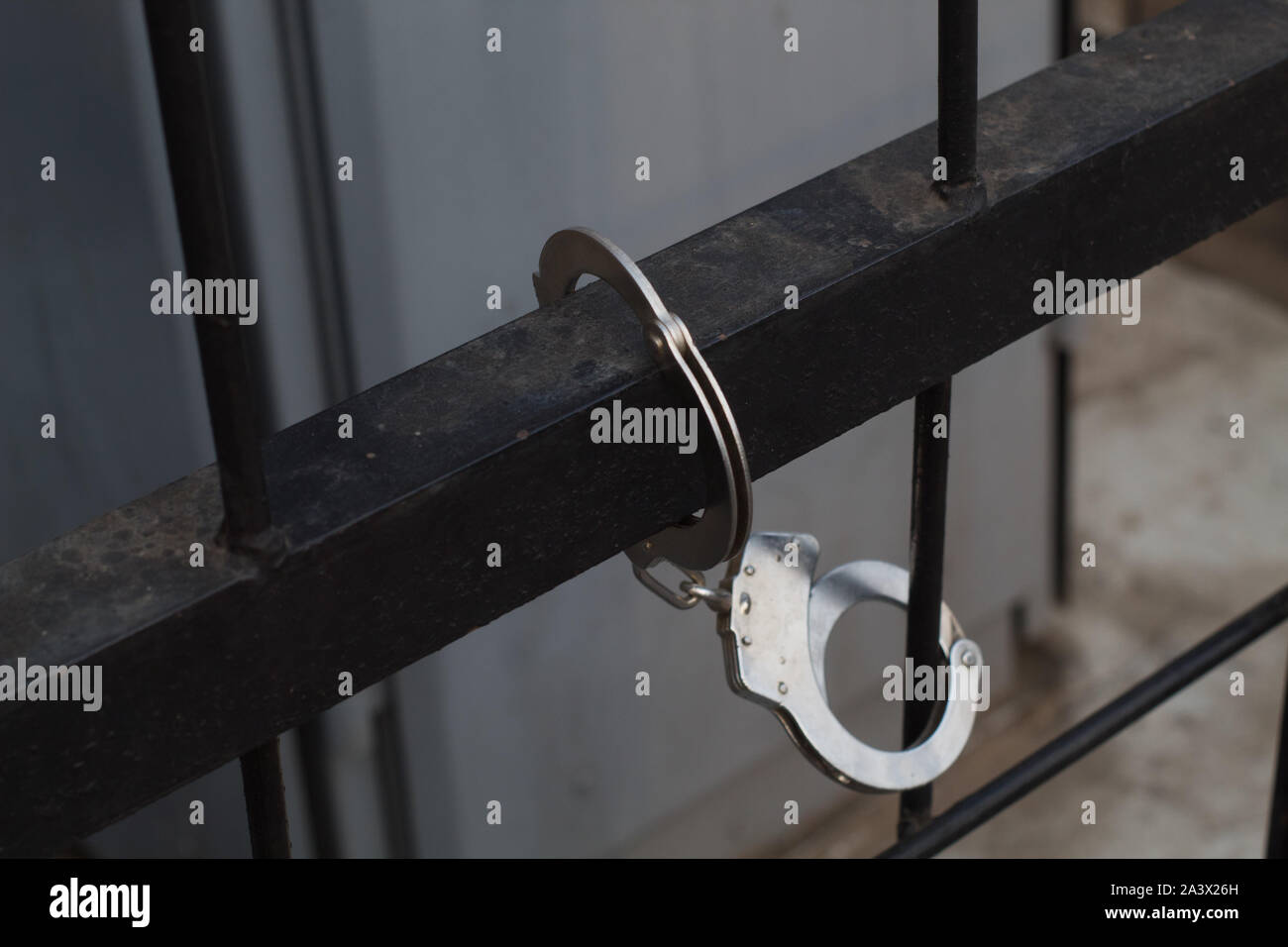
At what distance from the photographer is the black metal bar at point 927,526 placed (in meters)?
0.48

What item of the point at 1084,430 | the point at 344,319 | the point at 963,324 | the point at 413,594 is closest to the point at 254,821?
the point at 413,594

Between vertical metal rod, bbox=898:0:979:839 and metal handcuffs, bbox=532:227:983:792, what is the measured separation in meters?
0.02

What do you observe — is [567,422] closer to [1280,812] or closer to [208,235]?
[208,235]

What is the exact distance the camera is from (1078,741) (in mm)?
564

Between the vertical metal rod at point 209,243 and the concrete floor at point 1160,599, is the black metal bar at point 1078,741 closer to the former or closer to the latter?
the vertical metal rod at point 209,243

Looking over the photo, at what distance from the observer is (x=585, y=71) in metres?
1.40

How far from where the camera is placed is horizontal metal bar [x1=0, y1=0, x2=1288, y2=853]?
0.35 m

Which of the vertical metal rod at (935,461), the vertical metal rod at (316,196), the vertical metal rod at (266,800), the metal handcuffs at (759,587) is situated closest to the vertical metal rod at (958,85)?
the vertical metal rod at (935,461)

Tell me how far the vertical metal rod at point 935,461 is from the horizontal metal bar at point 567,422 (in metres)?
0.02

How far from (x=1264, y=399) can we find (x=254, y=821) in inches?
99.1

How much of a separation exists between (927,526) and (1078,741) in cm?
Answer: 13

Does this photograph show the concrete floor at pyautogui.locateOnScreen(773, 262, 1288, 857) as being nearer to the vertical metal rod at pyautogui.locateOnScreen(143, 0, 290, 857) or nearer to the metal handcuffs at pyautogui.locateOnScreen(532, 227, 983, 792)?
the metal handcuffs at pyautogui.locateOnScreen(532, 227, 983, 792)

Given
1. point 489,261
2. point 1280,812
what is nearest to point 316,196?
point 489,261
